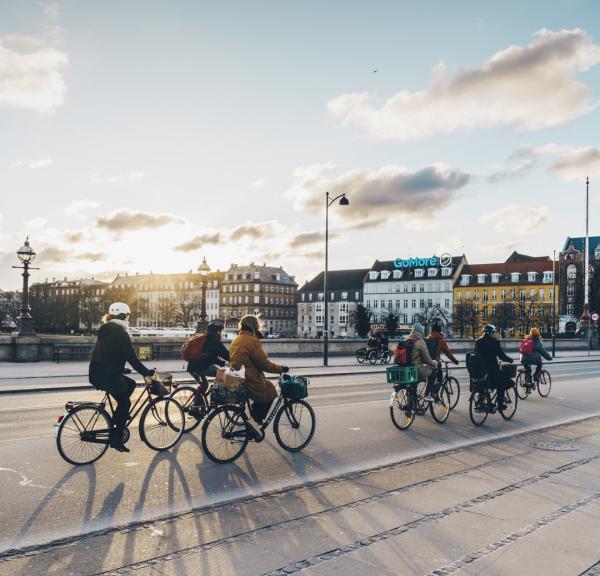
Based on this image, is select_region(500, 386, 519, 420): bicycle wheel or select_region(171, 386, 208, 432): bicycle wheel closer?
select_region(171, 386, 208, 432): bicycle wheel

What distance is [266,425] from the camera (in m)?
8.34

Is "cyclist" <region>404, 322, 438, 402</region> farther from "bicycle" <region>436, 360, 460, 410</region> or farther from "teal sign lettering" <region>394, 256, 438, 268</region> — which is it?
"teal sign lettering" <region>394, 256, 438, 268</region>

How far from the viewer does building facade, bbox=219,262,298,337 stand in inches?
6201

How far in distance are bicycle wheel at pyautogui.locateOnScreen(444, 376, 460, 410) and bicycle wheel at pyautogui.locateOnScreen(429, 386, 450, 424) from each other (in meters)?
0.27

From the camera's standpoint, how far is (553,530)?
563cm

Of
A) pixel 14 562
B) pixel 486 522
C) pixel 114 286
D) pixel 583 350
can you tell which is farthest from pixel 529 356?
pixel 114 286

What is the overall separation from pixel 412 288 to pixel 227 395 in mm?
127196

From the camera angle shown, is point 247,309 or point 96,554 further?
point 247,309

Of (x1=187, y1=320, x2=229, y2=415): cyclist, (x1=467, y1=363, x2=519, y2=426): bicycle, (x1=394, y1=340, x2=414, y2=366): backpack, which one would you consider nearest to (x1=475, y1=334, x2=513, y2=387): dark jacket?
(x1=467, y1=363, x2=519, y2=426): bicycle

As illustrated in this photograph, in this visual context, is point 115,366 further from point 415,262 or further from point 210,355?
point 415,262

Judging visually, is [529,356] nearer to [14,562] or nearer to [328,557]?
[328,557]

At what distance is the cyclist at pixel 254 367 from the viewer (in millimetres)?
8117

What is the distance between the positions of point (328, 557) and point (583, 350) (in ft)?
190

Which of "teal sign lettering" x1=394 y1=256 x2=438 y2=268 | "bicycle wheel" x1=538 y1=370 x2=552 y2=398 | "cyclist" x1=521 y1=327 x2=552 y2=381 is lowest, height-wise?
"bicycle wheel" x1=538 y1=370 x2=552 y2=398
